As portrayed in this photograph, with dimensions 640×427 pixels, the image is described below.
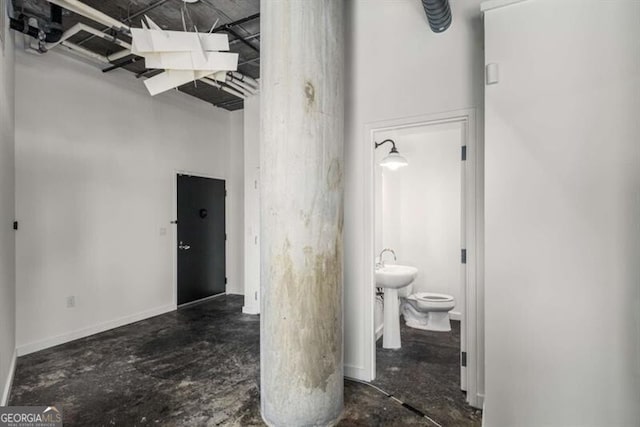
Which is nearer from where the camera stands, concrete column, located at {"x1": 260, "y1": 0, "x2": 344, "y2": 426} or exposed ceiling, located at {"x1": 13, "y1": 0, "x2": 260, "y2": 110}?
concrete column, located at {"x1": 260, "y1": 0, "x2": 344, "y2": 426}

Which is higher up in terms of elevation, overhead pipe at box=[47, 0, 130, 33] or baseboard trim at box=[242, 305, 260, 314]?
overhead pipe at box=[47, 0, 130, 33]

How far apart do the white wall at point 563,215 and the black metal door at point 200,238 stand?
4236 mm

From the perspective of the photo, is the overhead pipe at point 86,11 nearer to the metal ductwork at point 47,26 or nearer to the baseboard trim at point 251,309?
the metal ductwork at point 47,26

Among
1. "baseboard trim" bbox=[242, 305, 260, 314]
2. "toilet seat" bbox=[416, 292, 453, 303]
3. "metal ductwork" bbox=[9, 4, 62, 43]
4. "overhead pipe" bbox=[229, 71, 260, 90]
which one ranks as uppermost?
"overhead pipe" bbox=[229, 71, 260, 90]

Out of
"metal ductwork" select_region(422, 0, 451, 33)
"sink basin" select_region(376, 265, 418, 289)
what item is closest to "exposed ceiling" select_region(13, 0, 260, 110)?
"metal ductwork" select_region(422, 0, 451, 33)

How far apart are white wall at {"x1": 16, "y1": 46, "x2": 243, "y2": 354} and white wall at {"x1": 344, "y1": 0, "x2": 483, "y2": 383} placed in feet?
9.84

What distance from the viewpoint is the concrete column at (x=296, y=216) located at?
6.75 ft

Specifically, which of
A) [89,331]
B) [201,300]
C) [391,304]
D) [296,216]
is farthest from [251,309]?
[296,216]

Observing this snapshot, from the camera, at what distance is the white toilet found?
3787 millimetres

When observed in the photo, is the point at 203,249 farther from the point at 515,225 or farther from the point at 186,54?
the point at 515,225

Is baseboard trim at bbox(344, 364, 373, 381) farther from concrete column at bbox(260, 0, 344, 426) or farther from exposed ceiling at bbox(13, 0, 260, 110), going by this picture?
exposed ceiling at bbox(13, 0, 260, 110)

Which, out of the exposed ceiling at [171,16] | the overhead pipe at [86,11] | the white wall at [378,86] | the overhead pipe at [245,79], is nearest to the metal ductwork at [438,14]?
the white wall at [378,86]

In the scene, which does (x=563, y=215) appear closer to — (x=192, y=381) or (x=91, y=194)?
(x=192, y=381)

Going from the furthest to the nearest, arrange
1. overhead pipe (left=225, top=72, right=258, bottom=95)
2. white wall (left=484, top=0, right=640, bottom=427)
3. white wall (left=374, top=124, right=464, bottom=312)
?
white wall (left=374, top=124, right=464, bottom=312) → overhead pipe (left=225, top=72, right=258, bottom=95) → white wall (left=484, top=0, right=640, bottom=427)
